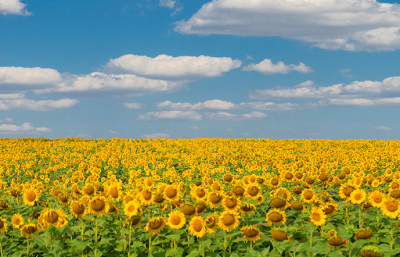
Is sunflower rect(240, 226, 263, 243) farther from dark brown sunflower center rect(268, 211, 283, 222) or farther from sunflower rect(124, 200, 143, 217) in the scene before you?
sunflower rect(124, 200, 143, 217)

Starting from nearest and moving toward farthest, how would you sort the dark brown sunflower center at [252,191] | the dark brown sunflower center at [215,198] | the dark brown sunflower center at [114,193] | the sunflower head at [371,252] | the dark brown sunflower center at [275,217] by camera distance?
the sunflower head at [371,252] < the dark brown sunflower center at [275,217] < the dark brown sunflower center at [215,198] < the dark brown sunflower center at [114,193] < the dark brown sunflower center at [252,191]

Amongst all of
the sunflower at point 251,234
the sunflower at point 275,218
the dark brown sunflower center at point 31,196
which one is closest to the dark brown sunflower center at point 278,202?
the sunflower at point 275,218

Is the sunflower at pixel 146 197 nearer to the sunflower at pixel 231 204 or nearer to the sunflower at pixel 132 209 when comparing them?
the sunflower at pixel 132 209

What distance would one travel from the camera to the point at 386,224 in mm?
6715

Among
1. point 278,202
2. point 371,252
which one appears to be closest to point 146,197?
point 278,202

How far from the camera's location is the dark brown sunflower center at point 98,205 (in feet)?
16.5

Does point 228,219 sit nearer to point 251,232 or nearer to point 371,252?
point 251,232

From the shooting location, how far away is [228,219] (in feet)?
15.7

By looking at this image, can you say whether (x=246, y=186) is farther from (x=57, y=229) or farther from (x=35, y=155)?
(x=35, y=155)

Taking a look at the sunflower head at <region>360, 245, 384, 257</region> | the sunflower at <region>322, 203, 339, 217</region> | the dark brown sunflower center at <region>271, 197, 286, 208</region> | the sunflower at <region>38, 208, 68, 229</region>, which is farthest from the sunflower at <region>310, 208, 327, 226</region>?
the sunflower at <region>38, 208, 68, 229</region>

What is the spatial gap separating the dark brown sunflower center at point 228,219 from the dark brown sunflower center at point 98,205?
1810 mm

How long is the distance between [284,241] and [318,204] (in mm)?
1608

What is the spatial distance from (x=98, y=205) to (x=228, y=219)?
1.91 m

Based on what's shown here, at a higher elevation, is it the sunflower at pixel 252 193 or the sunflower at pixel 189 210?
the sunflower at pixel 252 193
